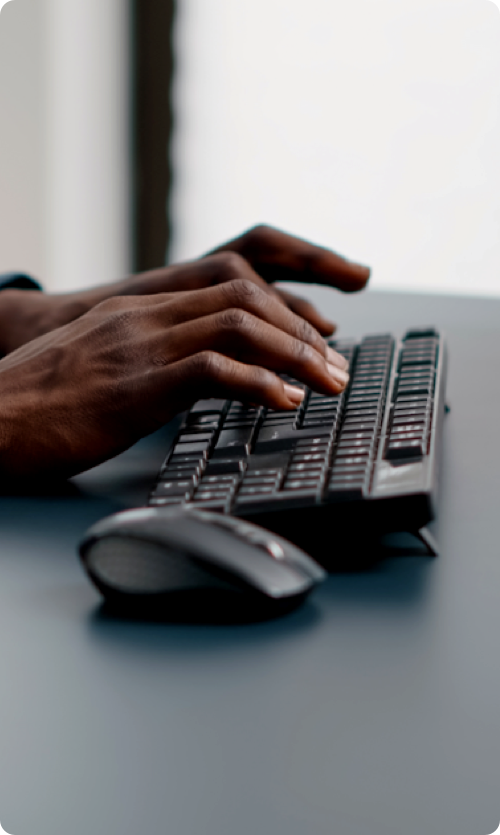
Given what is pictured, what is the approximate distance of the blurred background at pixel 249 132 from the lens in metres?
2.69

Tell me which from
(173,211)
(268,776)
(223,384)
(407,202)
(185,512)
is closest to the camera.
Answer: (268,776)

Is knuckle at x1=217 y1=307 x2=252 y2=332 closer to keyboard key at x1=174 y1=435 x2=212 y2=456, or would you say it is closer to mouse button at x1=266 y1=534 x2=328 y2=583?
keyboard key at x1=174 y1=435 x2=212 y2=456

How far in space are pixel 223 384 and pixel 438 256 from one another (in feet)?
8.39

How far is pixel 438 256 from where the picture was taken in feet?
9.53

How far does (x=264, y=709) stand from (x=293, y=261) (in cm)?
62

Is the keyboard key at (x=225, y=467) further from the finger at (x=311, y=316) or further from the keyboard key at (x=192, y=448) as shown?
the finger at (x=311, y=316)

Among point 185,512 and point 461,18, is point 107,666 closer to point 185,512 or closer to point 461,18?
point 185,512

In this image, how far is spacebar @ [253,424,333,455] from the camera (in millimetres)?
503

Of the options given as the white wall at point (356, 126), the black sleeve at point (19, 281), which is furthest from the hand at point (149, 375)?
the white wall at point (356, 126)

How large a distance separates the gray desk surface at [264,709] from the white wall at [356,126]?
2.43m

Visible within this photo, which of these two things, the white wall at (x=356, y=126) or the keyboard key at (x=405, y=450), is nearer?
the keyboard key at (x=405, y=450)

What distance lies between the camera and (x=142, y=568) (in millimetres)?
362

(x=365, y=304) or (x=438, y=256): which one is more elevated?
(x=365, y=304)

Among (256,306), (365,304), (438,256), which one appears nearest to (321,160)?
(438,256)
